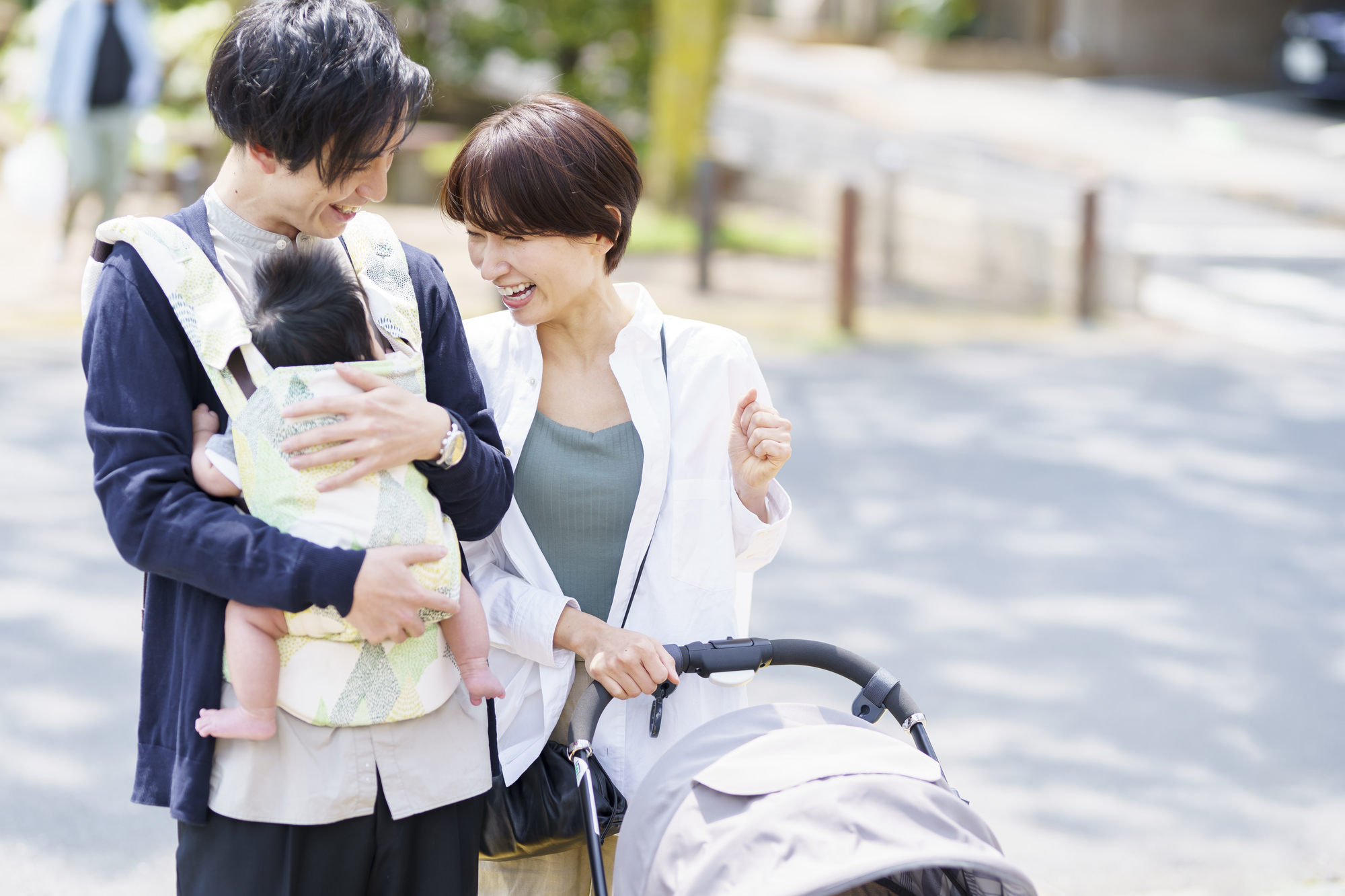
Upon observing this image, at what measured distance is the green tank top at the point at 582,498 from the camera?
2.40 meters

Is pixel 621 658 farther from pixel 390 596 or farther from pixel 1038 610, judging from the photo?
Answer: pixel 1038 610

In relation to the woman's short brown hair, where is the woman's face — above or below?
below

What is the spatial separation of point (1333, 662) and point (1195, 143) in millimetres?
13284

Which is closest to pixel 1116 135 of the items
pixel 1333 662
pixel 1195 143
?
pixel 1195 143

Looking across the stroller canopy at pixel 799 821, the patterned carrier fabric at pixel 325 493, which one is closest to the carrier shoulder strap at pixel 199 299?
the patterned carrier fabric at pixel 325 493

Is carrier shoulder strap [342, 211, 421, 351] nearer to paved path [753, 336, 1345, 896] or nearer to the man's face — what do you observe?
the man's face

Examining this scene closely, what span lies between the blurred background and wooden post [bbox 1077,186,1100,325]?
3 cm

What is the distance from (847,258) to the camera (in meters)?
9.73

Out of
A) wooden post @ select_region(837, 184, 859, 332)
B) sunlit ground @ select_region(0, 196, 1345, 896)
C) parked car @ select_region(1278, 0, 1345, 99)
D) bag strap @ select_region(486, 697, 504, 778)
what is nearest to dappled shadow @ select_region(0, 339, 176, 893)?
sunlit ground @ select_region(0, 196, 1345, 896)

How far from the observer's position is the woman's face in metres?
2.29

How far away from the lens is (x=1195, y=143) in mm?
16688

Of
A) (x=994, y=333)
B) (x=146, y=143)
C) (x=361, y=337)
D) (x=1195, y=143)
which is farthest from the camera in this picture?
(x=1195, y=143)

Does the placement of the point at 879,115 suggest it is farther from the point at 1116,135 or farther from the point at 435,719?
the point at 435,719

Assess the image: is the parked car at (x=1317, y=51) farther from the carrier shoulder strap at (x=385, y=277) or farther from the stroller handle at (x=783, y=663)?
the carrier shoulder strap at (x=385, y=277)
